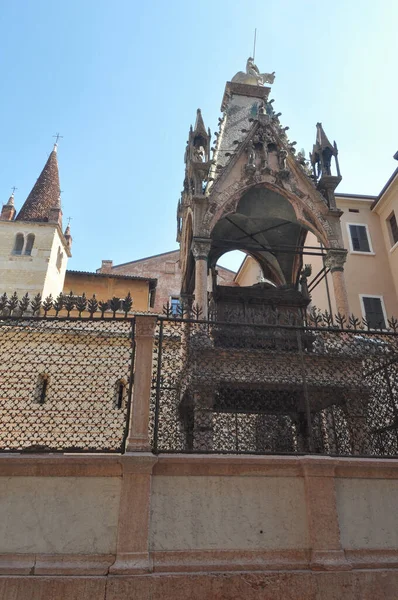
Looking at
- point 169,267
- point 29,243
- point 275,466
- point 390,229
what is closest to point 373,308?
point 390,229

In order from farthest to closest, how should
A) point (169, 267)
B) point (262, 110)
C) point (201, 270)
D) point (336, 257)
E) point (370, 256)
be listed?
point (169, 267) → point (370, 256) → point (262, 110) → point (336, 257) → point (201, 270)

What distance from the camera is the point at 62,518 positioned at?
4.86m

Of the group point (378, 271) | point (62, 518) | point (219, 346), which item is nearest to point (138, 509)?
point (62, 518)

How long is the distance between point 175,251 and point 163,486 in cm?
3522

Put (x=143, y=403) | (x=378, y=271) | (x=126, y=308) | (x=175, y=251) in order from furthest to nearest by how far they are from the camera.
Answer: (x=175, y=251), (x=378, y=271), (x=126, y=308), (x=143, y=403)

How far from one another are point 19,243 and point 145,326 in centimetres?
2559

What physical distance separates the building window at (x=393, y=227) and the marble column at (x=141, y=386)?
1809 cm

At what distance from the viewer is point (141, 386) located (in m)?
5.70

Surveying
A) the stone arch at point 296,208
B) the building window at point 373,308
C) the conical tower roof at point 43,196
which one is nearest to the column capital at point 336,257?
the stone arch at point 296,208

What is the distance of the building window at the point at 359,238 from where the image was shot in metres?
21.1

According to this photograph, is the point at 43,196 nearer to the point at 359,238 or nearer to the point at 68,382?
the point at 359,238

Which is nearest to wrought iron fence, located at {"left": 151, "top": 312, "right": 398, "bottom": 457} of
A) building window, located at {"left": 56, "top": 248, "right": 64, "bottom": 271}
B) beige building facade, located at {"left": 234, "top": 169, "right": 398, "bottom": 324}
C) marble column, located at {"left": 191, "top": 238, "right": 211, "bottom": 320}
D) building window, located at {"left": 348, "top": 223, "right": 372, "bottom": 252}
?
marble column, located at {"left": 191, "top": 238, "right": 211, "bottom": 320}

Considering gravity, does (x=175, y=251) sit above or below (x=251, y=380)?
above

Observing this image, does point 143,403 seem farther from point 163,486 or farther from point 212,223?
point 212,223
